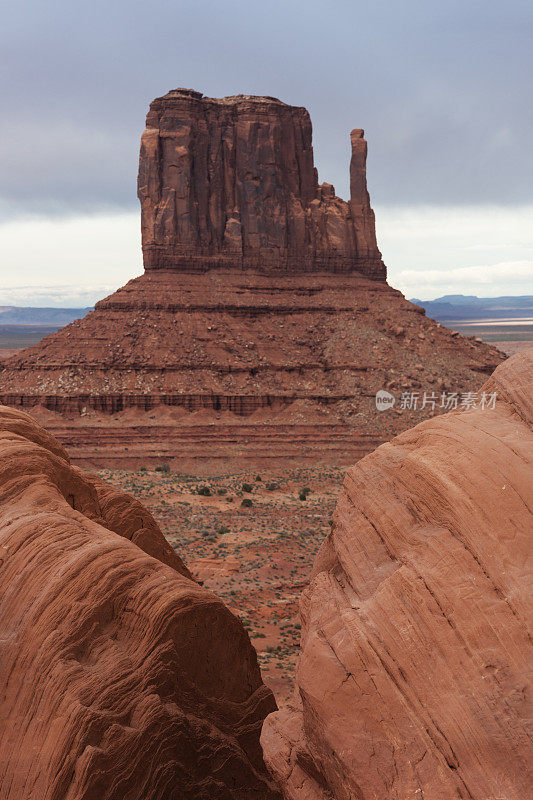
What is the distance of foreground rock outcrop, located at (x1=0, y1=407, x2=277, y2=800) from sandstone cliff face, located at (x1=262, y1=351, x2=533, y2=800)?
136cm

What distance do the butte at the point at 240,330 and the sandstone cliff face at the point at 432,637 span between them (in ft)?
165

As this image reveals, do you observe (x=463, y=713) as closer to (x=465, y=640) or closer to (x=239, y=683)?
(x=465, y=640)

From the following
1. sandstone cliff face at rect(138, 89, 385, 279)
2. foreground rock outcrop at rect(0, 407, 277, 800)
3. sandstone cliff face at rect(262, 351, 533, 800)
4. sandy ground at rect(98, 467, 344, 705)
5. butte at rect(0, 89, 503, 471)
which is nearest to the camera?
sandstone cliff face at rect(262, 351, 533, 800)

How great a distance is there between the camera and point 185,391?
227ft

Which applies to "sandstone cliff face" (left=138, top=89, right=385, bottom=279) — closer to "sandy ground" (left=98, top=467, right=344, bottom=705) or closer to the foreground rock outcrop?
"sandy ground" (left=98, top=467, right=344, bottom=705)

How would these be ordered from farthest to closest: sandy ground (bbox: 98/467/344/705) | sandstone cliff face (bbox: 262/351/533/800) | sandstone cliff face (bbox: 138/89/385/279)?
1. sandstone cliff face (bbox: 138/89/385/279)
2. sandy ground (bbox: 98/467/344/705)
3. sandstone cliff face (bbox: 262/351/533/800)

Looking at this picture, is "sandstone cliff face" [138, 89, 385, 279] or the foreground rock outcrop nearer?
the foreground rock outcrop

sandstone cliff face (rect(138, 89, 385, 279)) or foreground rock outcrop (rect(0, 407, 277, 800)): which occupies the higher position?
sandstone cliff face (rect(138, 89, 385, 279))

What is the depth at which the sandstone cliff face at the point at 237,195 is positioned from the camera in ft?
275

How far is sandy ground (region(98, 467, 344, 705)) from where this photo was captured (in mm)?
23328

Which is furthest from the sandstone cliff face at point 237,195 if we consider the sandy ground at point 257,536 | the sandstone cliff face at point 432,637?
the sandstone cliff face at point 432,637

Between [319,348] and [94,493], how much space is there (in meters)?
64.7

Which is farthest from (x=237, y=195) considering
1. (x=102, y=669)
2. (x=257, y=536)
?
(x=102, y=669)

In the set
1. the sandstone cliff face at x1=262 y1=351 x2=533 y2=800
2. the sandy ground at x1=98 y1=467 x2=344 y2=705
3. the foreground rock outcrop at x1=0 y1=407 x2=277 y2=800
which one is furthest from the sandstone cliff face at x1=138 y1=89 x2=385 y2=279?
the sandstone cliff face at x1=262 y1=351 x2=533 y2=800
